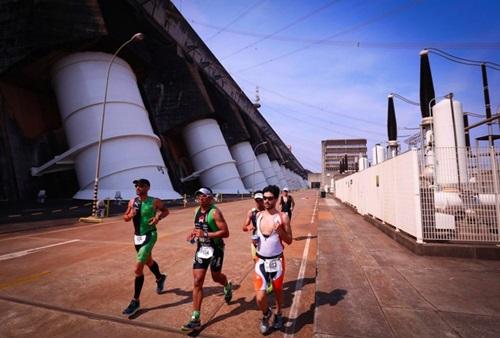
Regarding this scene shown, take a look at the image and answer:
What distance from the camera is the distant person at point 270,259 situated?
3480 mm

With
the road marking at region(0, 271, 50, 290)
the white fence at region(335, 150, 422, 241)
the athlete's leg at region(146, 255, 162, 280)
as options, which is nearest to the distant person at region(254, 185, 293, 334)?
the athlete's leg at region(146, 255, 162, 280)

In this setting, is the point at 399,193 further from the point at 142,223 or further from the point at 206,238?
the point at 142,223

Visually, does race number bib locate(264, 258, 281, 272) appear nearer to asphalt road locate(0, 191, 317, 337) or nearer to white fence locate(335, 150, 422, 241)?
asphalt road locate(0, 191, 317, 337)

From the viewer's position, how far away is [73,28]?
23125 millimetres

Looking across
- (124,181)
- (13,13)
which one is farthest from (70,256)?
(13,13)

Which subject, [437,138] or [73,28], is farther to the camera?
Result: [73,28]

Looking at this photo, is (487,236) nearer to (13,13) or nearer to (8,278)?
(8,278)

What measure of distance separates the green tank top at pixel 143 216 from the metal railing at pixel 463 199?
635cm

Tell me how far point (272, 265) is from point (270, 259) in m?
0.07

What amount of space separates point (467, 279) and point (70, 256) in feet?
28.6

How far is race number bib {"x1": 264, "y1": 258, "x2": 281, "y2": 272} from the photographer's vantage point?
11.5 ft

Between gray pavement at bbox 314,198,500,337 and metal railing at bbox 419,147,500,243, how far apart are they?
0.83 metres

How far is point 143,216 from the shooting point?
14.5 feet

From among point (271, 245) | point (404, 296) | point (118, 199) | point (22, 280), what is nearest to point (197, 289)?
point (271, 245)
